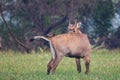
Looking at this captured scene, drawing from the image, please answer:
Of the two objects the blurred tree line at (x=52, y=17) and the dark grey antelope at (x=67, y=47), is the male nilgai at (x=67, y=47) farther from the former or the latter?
the blurred tree line at (x=52, y=17)

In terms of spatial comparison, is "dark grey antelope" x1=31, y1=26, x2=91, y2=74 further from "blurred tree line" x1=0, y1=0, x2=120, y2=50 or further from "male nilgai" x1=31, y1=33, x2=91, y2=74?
"blurred tree line" x1=0, y1=0, x2=120, y2=50

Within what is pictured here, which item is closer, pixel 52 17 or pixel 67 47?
pixel 67 47

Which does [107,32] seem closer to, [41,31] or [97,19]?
[97,19]

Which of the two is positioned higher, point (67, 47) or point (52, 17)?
point (67, 47)

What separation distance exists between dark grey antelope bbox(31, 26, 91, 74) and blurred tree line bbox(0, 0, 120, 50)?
46.6 ft

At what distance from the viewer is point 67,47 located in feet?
37.7

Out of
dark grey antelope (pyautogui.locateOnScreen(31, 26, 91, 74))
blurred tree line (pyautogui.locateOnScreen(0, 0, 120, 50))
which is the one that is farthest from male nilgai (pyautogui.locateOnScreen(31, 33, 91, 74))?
blurred tree line (pyautogui.locateOnScreen(0, 0, 120, 50))

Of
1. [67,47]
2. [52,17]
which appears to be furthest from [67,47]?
[52,17]

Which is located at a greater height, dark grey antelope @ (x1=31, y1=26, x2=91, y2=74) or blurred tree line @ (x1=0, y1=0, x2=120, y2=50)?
dark grey antelope @ (x1=31, y1=26, x2=91, y2=74)

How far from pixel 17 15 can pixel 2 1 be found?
1.30m

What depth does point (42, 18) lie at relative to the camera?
28000mm

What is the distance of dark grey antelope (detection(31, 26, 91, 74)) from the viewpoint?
11352mm

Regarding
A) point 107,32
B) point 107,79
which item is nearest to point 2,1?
point 107,32

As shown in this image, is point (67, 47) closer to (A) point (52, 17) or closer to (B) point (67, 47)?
(B) point (67, 47)
